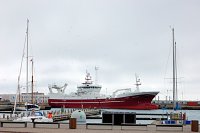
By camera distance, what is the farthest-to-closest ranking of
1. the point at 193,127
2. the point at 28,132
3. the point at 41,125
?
the point at 41,125 < the point at 193,127 < the point at 28,132

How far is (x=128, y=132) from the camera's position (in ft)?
73.5

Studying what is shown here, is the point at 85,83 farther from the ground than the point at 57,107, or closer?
farther from the ground

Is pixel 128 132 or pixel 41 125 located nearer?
pixel 128 132

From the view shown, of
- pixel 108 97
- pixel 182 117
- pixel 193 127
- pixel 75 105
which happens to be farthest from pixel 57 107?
pixel 193 127

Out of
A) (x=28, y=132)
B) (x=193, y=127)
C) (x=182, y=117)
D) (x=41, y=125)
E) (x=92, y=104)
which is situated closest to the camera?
(x=28, y=132)

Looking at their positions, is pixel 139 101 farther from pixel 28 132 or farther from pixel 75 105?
pixel 28 132

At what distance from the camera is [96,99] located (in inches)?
4274

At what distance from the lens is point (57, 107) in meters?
118

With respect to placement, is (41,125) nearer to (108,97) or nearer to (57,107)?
(108,97)

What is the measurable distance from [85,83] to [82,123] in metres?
88.1

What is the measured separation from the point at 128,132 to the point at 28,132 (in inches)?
228

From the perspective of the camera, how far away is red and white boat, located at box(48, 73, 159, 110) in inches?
4031

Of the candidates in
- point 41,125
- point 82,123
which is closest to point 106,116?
point 82,123

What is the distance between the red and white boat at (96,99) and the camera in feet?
336
